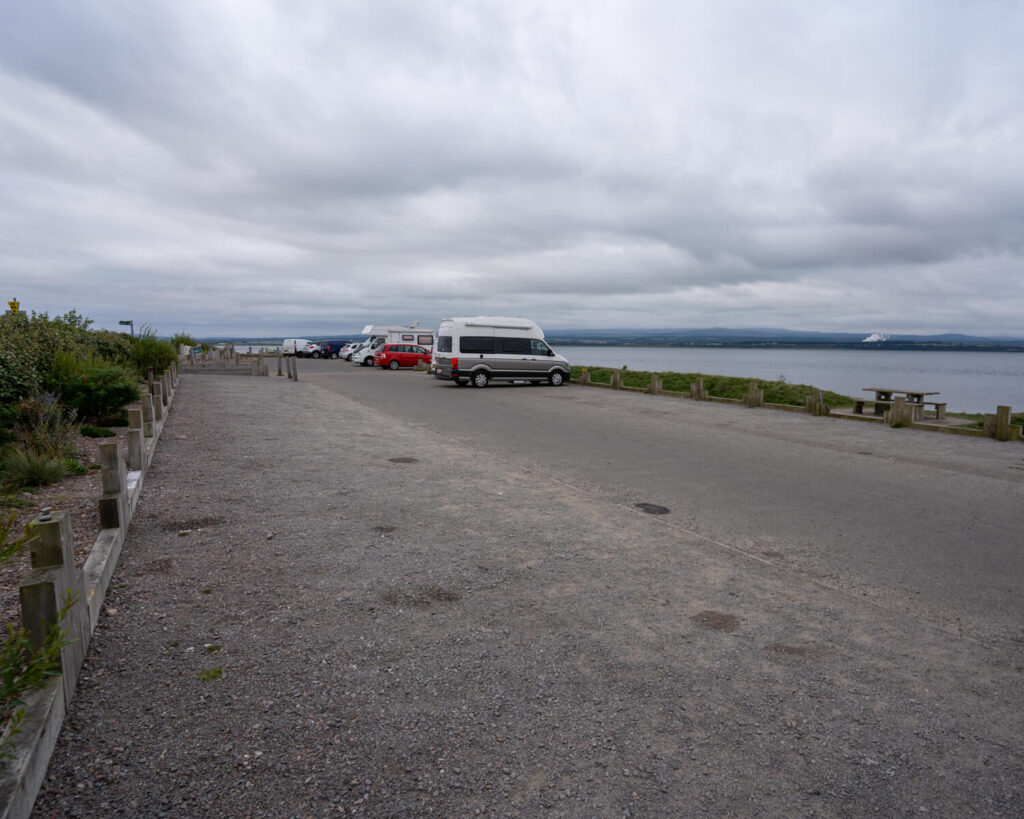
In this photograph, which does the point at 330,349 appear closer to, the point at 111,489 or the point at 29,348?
the point at 29,348

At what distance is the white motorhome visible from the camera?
41.4 metres

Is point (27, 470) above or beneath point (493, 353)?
beneath

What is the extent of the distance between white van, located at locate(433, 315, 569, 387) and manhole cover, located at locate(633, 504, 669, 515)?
1841 cm

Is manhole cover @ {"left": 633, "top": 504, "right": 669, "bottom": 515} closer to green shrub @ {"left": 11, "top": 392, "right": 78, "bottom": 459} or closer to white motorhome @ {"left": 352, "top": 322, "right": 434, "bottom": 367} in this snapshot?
green shrub @ {"left": 11, "top": 392, "right": 78, "bottom": 459}

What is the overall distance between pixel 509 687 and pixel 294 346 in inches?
2221

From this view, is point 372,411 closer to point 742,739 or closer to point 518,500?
point 518,500

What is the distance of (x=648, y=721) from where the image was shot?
315 cm

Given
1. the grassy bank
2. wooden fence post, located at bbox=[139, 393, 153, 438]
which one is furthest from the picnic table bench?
wooden fence post, located at bbox=[139, 393, 153, 438]

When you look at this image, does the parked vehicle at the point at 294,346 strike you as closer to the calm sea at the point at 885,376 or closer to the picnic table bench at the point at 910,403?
the calm sea at the point at 885,376

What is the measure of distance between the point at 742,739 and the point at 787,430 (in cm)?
1225

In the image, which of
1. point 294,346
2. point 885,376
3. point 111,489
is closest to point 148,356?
point 111,489

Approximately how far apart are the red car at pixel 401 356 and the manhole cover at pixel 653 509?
3409cm

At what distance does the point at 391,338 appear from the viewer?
41.3 meters

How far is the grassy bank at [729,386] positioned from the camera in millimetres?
24531
